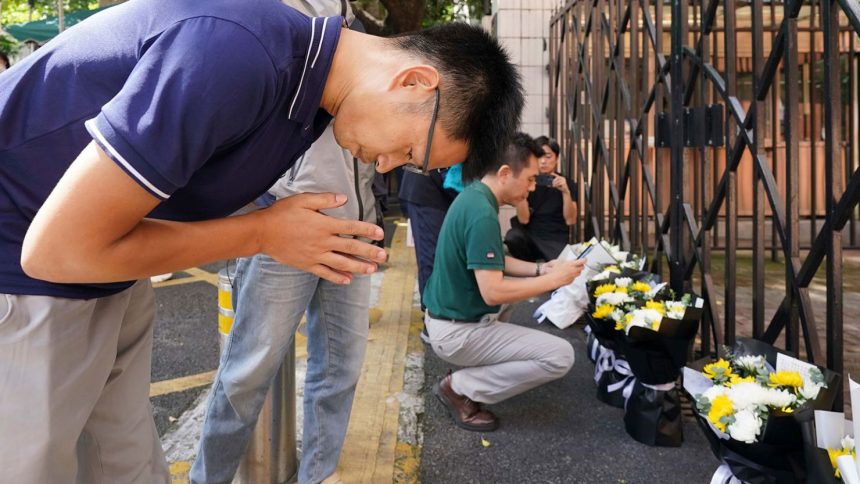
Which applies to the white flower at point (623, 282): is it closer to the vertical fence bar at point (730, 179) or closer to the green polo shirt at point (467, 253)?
the vertical fence bar at point (730, 179)

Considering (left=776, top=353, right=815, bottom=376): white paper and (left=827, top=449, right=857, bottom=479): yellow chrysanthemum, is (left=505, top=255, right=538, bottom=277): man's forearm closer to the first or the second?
(left=776, top=353, right=815, bottom=376): white paper

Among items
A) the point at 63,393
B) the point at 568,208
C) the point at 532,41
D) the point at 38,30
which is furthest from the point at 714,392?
the point at 38,30

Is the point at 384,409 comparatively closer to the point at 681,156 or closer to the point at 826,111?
the point at 681,156

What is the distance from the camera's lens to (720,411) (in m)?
2.47

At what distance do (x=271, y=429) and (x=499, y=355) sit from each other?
126 cm

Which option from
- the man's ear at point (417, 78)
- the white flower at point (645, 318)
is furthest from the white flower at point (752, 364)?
the man's ear at point (417, 78)

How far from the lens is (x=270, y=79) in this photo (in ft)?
4.13

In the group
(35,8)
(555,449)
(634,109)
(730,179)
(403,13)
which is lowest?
(555,449)

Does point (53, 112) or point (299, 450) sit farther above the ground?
point (53, 112)

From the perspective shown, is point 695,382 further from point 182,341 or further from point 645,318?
point 182,341

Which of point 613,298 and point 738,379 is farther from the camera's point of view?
point 613,298

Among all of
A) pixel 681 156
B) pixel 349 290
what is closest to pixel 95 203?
pixel 349 290

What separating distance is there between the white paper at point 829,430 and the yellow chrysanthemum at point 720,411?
37cm

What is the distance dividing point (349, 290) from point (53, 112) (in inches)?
61.6
